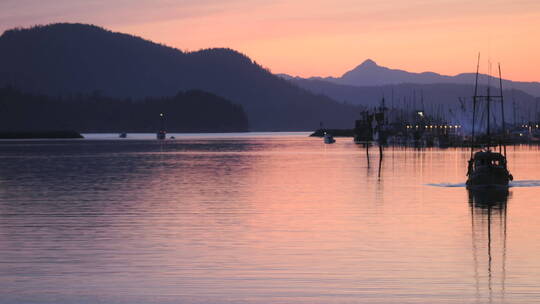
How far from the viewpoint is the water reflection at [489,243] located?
802 inches

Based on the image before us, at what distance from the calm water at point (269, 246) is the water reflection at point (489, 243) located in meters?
0.05

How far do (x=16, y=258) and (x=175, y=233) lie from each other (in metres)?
7.17

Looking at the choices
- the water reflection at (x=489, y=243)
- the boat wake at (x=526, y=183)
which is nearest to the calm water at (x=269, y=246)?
the water reflection at (x=489, y=243)

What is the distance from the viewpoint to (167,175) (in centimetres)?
7481

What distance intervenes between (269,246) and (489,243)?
6.97 m

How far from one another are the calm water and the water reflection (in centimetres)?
5

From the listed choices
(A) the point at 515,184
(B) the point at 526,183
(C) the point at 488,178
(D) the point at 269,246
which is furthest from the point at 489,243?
(B) the point at 526,183

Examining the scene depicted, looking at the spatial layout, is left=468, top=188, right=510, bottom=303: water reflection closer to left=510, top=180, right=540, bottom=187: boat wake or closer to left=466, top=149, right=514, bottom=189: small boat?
left=466, top=149, right=514, bottom=189: small boat

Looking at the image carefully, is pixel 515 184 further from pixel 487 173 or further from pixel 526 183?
pixel 487 173

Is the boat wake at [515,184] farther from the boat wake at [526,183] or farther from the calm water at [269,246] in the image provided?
the calm water at [269,246]

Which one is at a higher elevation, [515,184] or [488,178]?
[488,178]

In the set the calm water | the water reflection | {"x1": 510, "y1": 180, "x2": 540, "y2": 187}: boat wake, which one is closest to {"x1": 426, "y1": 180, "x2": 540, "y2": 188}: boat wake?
{"x1": 510, "y1": 180, "x2": 540, "y2": 187}: boat wake

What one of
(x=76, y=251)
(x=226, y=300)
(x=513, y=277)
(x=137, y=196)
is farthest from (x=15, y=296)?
(x=137, y=196)

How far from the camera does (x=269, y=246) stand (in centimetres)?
2753
